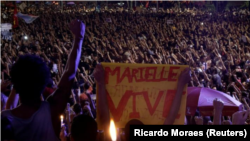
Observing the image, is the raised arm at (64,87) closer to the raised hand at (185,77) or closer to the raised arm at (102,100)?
the raised arm at (102,100)

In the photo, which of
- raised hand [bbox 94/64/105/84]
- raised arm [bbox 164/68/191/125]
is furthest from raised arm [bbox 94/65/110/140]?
raised arm [bbox 164/68/191/125]

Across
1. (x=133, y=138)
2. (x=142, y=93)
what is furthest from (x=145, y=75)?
(x=133, y=138)

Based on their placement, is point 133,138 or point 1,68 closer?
point 133,138

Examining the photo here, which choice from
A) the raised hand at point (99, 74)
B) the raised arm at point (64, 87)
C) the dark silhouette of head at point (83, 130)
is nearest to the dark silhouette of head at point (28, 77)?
the raised arm at point (64, 87)

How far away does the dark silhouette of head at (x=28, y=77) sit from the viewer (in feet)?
5.73

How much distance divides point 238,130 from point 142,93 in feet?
2.77

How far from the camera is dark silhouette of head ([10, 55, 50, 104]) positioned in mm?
1745

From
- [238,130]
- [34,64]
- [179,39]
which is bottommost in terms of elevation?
[179,39]

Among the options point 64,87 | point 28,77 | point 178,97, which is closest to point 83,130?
point 64,87

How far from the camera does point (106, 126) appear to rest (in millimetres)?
2574

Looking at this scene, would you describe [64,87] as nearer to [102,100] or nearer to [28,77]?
[28,77]

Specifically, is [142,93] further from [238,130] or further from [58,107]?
[58,107]

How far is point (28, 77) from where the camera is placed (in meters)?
1.74

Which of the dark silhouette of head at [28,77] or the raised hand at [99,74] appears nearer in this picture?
the dark silhouette of head at [28,77]
